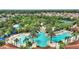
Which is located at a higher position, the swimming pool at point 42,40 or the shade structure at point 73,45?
the swimming pool at point 42,40

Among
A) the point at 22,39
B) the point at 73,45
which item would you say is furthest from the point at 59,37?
the point at 22,39

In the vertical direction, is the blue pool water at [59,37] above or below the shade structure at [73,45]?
above

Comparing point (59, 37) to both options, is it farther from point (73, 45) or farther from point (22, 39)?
point (22, 39)

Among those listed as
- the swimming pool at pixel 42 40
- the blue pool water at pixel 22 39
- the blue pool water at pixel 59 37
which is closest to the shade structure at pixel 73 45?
the blue pool water at pixel 59 37

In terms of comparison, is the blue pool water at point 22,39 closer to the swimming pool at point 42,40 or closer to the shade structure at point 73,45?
the swimming pool at point 42,40

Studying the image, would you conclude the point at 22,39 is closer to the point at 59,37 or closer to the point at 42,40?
the point at 42,40

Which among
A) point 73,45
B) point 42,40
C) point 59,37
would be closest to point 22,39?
point 42,40

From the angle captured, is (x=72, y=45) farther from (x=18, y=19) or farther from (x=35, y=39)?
(x=18, y=19)

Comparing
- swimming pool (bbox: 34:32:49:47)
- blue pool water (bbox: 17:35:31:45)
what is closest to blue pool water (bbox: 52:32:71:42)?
swimming pool (bbox: 34:32:49:47)

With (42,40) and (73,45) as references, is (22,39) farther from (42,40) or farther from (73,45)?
(73,45)

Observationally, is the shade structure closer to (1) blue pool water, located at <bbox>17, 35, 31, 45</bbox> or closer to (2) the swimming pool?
(2) the swimming pool
